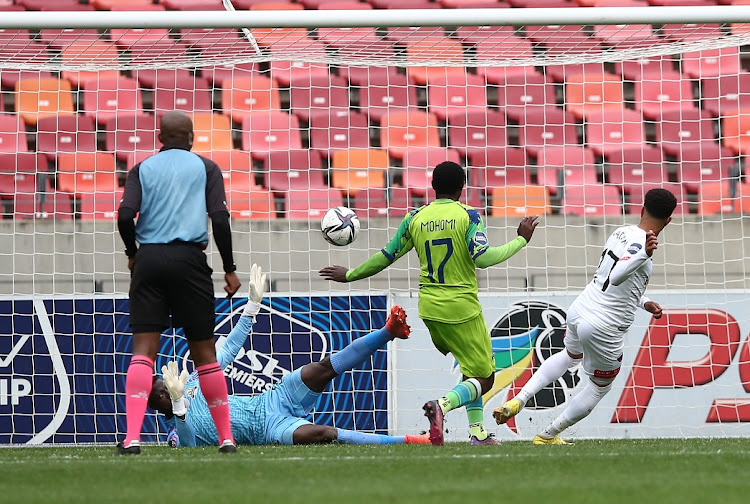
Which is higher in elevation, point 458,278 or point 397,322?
point 458,278

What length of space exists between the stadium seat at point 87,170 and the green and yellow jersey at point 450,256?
16.6 feet

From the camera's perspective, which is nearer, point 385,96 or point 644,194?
point 644,194

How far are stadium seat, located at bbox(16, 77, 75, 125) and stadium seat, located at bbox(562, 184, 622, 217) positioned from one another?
16.3 ft

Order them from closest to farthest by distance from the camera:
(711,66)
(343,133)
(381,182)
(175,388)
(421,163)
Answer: (175,388) → (381,182) → (421,163) → (343,133) → (711,66)

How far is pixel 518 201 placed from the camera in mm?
10555

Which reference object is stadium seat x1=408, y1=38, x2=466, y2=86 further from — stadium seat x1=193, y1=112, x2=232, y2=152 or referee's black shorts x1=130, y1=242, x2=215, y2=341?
referee's black shorts x1=130, y1=242, x2=215, y2=341

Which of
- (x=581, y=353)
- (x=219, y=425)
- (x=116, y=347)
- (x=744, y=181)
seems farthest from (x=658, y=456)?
(x=744, y=181)

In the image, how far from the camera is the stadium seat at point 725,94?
11125 mm

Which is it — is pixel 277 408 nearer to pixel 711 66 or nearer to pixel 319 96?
pixel 319 96

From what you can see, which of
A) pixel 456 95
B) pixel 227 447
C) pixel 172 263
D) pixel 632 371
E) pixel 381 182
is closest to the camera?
pixel 172 263

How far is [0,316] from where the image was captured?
8.08m

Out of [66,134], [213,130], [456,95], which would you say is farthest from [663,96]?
[66,134]

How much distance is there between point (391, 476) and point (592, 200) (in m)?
6.80

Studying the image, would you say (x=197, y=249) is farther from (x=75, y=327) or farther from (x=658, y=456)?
(x=75, y=327)
